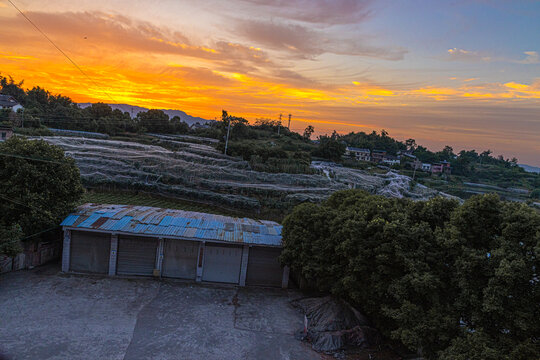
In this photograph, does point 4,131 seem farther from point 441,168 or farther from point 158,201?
point 441,168

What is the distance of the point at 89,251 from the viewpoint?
12703mm

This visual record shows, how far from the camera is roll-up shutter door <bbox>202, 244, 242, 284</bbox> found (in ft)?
42.9

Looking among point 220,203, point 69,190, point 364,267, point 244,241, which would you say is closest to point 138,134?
point 220,203

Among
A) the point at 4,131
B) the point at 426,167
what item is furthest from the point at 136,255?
the point at 426,167

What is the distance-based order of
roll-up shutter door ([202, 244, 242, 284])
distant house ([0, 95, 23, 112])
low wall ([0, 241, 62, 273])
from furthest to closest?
distant house ([0, 95, 23, 112])
roll-up shutter door ([202, 244, 242, 284])
low wall ([0, 241, 62, 273])

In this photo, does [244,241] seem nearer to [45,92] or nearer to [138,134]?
[138,134]

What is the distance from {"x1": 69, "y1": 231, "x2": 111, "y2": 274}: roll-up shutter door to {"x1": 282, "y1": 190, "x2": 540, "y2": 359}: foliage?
7.19 m

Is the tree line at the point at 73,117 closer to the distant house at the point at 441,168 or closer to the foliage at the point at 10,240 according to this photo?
the foliage at the point at 10,240

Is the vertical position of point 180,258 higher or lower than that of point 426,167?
lower

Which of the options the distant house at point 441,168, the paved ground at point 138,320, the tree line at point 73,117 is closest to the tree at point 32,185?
the paved ground at point 138,320

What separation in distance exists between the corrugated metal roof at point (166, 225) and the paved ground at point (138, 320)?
6.39 feet

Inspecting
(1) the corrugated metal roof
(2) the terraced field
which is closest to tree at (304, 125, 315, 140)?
(2) the terraced field

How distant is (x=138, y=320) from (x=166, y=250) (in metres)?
3.35

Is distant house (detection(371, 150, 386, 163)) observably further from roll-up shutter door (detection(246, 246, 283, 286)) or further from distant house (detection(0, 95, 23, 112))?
distant house (detection(0, 95, 23, 112))
